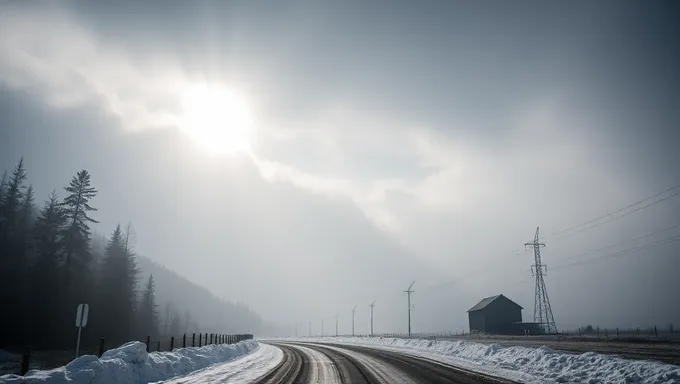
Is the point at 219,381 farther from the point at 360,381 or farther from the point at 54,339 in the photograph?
the point at 54,339

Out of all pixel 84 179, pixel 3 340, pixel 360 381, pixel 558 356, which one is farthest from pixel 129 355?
pixel 84 179

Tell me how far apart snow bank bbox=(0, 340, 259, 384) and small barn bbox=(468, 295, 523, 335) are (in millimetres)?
79966

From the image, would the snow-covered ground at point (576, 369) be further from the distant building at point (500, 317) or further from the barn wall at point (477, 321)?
the barn wall at point (477, 321)

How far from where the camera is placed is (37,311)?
43781 millimetres

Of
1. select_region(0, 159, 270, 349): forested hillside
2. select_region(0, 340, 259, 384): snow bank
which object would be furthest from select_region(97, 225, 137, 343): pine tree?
select_region(0, 340, 259, 384): snow bank

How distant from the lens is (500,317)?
86000 mm

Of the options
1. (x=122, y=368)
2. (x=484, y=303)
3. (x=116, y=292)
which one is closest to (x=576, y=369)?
(x=122, y=368)

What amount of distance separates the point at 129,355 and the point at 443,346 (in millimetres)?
32004

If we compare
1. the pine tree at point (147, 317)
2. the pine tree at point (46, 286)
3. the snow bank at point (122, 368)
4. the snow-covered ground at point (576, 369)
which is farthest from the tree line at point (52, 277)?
the snow-covered ground at point (576, 369)

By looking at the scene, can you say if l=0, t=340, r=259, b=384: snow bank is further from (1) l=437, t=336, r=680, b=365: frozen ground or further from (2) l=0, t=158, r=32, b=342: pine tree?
(2) l=0, t=158, r=32, b=342: pine tree

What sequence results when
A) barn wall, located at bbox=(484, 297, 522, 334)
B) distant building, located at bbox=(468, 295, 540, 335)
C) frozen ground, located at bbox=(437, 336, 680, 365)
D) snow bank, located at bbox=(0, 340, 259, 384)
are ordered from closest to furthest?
snow bank, located at bbox=(0, 340, 259, 384) < frozen ground, located at bbox=(437, 336, 680, 365) < distant building, located at bbox=(468, 295, 540, 335) < barn wall, located at bbox=(484, 297, 522, 334)

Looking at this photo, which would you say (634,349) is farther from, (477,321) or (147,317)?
(147,317)

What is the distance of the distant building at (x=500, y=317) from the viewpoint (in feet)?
278

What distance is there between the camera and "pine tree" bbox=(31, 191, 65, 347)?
43562mm
